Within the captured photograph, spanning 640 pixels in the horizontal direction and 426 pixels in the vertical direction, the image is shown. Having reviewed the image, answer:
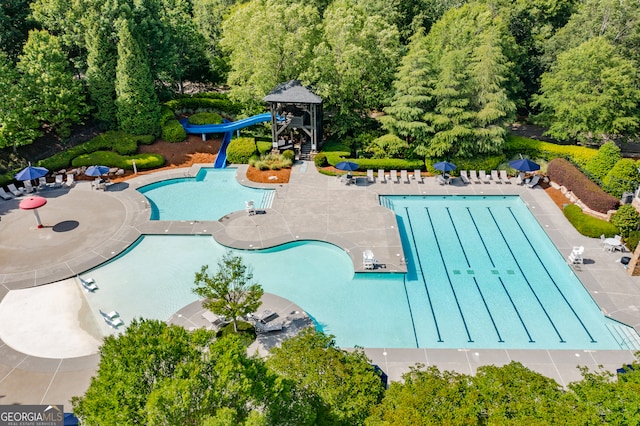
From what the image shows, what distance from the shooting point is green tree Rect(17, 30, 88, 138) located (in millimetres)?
29547

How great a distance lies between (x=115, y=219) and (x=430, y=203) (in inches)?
742

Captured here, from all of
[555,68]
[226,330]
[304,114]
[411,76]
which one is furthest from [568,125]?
[226,330]

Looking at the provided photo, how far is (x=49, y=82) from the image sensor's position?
29922mm

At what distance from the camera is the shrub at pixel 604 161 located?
91.4 feet

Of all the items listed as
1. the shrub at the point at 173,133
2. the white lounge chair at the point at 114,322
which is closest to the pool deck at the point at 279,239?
the white lounge chair at the point at 114,322

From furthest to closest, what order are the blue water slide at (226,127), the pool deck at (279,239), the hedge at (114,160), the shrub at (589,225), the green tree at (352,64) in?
the blue water slide at (226,127), the green tree at (352,64), the hedge at (114,160), the shrub at (589,225), the pool deck at (279,239)

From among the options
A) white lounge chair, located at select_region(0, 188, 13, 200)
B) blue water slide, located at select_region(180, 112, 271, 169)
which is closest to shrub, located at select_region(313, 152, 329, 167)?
blue water slide, located at select_region(180, 112, 271, 169)

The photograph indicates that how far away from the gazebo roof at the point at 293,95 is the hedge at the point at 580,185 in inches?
638

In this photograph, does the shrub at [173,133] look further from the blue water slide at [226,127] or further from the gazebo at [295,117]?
the gazebo at [295,117]

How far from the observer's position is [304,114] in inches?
1335

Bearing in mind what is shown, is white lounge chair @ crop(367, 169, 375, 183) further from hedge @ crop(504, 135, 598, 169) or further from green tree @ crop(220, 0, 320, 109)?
hedge @ crop(504, 135, 598, 169)

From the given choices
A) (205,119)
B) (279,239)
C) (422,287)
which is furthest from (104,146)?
(422,287)

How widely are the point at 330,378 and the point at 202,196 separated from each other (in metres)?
19.7

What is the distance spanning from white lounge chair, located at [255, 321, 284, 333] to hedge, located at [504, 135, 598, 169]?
2246cm
